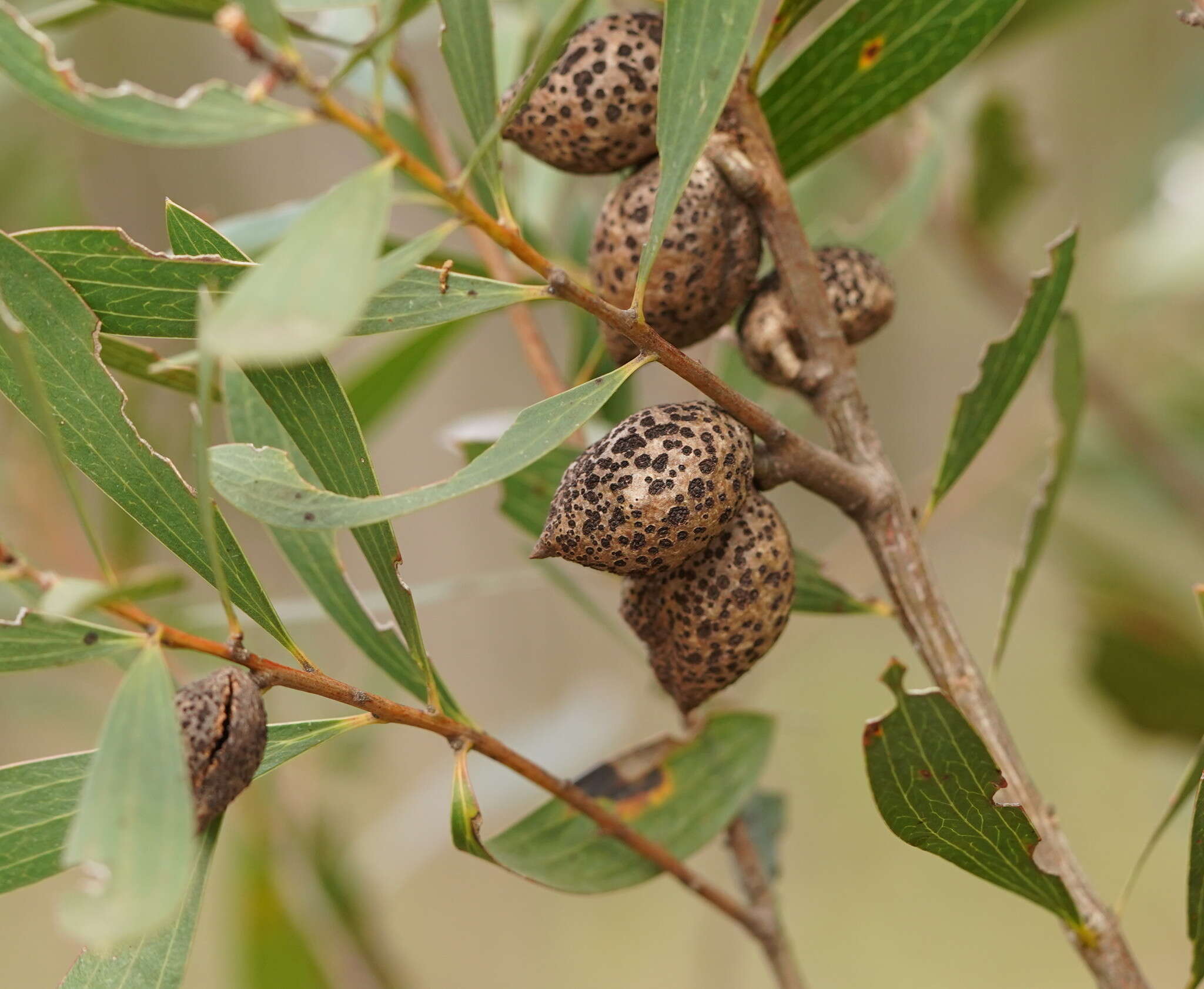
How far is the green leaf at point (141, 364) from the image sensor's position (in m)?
0.50

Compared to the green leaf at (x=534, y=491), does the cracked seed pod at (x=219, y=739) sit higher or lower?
lower

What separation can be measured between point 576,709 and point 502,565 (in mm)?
1894

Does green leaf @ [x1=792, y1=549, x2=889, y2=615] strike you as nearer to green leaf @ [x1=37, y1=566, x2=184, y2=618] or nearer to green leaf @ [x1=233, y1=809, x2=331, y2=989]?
green leaf @ [x1=37, y1=566, x2=184, y2=618]

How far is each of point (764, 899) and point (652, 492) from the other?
34 centimetres

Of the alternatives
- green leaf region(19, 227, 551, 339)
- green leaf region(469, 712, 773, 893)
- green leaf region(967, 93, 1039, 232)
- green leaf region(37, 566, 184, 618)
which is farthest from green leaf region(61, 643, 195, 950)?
green leaf region(967, 93, 1039, 232)

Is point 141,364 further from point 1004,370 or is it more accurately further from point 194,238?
point 1004,370

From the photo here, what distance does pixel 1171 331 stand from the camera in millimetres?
1580

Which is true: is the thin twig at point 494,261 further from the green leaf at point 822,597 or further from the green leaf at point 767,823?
the green leaf at point 767,823

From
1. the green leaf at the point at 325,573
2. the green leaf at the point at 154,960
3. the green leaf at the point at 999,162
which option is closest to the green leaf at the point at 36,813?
the green leaf at the point at 154,960

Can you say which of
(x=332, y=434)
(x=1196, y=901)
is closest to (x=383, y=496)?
(x=332, y=434)

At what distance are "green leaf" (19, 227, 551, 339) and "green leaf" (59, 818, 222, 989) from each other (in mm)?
193

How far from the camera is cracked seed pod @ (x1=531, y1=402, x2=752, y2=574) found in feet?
1.38

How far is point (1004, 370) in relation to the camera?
559mm

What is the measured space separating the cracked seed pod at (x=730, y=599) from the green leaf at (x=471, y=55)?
181mm
